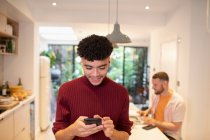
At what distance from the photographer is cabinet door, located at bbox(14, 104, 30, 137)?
306cm

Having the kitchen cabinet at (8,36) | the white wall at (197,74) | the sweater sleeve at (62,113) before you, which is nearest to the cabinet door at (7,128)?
the kitchen cabinet at (8,36)

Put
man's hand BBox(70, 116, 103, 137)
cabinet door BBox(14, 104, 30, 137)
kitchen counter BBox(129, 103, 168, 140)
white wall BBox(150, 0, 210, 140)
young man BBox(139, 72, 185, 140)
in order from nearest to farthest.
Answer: man's hand BBox(70, 116, 103, 137) < kitchen counter BBox(129, 103, 168, 140) < young man BBox(139, 72, 185, 140) < cabinet door BBox(14, 104, 30, 137) < white wall BBox(150, 0, 210, 140)

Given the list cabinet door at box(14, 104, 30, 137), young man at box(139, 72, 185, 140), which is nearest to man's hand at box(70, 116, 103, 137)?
young man at box(139, 72, 185, 140)

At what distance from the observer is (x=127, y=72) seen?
8.52m

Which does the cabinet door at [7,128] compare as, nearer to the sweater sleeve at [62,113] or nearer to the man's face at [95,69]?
the sweater sleeve at [62,113]

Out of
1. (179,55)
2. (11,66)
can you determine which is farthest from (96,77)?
(11,66)

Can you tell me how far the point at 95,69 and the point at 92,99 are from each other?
0.16m

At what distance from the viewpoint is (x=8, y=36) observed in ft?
12.0

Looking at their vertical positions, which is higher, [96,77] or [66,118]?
[96,77]

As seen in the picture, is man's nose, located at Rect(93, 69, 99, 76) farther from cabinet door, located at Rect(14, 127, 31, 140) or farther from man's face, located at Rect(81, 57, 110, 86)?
cabinet door, located at Rect(14, 127, 31, 140)

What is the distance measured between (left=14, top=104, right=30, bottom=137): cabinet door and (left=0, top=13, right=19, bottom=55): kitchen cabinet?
2.93 ft

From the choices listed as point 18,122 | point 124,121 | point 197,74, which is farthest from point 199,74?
point 18,122

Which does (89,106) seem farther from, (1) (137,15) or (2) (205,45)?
(1) (137,15)

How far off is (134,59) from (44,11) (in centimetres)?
485
